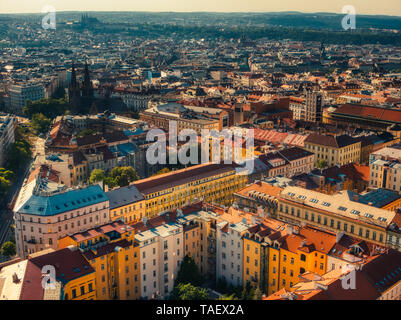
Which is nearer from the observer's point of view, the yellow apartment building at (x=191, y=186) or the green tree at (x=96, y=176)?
the yellow apartment building at (x=191, y=186)

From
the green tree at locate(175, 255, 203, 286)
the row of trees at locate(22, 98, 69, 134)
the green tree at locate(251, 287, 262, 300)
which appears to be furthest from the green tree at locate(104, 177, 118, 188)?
the row of trees at locate(22, 98, 69, 134)

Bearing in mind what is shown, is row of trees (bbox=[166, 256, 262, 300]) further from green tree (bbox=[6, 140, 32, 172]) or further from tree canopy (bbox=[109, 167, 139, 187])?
green tree (bbox=[6, 140, 32, 172])

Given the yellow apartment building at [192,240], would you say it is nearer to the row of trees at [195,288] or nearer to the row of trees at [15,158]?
the row of trees at [195,288]

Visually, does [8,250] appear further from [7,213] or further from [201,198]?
[201,198]

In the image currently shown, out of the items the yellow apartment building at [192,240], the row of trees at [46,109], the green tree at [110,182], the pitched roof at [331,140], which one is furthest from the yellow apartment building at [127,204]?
the row of trees at [46,109]

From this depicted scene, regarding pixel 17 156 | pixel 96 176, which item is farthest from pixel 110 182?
pixel 17 156
